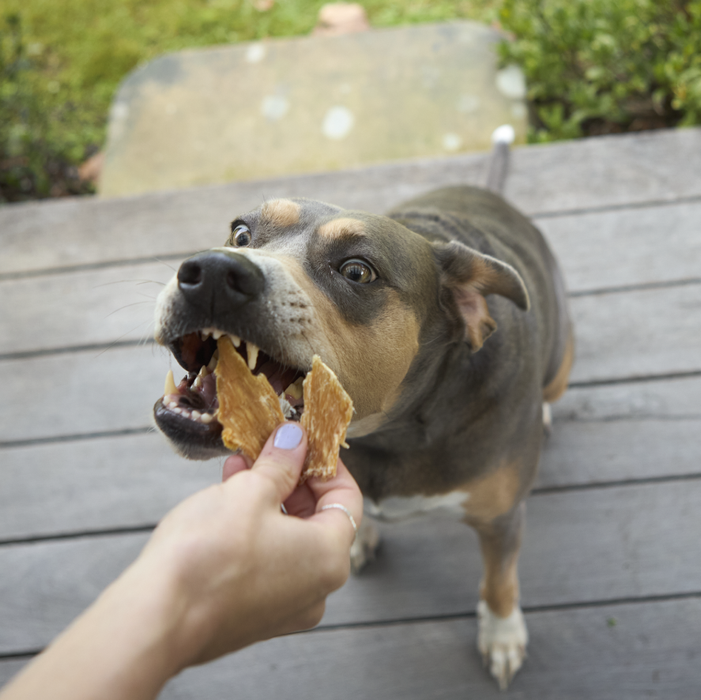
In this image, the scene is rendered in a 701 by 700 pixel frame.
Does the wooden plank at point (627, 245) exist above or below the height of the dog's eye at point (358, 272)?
below

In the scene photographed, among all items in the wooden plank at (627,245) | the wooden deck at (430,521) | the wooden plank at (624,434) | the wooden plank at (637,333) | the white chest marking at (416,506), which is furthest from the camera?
the wooden plank at (627,245)

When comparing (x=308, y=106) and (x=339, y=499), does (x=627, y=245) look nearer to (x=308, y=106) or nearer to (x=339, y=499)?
(x=308, y=106)

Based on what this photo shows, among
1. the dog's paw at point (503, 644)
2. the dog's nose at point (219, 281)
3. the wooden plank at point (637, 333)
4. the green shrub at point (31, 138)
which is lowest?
the dog's paw at point (503, 644)

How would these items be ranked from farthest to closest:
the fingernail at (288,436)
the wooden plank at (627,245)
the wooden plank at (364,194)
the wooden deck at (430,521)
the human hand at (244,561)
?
the wooden plank at (364,194), the wooden plank at (627,245), the wooden deck at (430,521), the fingernail at (288,436), the human hand at (244,561)

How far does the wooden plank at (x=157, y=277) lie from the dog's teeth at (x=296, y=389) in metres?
1.78

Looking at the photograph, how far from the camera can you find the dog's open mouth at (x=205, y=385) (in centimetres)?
150

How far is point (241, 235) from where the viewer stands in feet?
6.41

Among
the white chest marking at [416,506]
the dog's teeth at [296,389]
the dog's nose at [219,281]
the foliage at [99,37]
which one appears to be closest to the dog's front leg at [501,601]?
the white chest marking at [416,506]

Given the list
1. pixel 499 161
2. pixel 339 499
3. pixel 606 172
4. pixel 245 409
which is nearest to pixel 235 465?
pixel 245 409

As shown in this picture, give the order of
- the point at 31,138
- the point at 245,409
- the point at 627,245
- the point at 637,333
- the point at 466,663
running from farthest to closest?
1. the point at 31,138
2. the point at 627,245
3. the point at 637,333
4. the point at 466,663
5. the point at 245,409

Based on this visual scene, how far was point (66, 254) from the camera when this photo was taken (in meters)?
3.52

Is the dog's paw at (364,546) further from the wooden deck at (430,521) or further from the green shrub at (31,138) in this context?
the green shrub at (31,138)

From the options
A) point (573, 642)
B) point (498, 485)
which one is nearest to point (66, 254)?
point (498, 485)

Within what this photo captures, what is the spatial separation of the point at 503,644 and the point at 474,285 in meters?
1.52
